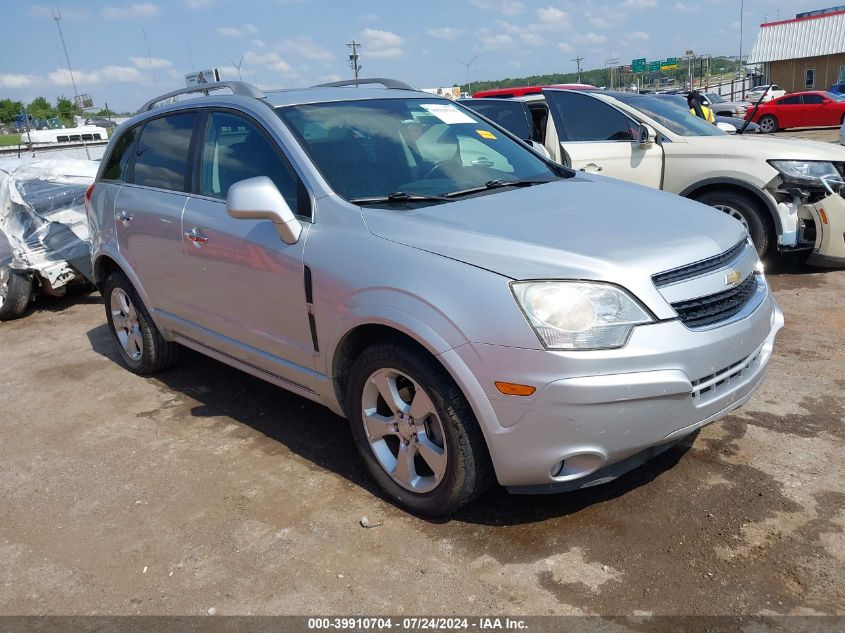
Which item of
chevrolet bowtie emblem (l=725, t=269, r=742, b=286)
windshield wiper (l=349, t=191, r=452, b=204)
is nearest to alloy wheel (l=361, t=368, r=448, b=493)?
windshield wiper (l=349, t=191, r=452, b=204)

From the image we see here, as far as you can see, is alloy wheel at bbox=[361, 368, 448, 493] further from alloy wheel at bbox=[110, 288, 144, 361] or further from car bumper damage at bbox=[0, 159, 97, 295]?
car bumper damage at bbox=[0, 159, 97, 295]

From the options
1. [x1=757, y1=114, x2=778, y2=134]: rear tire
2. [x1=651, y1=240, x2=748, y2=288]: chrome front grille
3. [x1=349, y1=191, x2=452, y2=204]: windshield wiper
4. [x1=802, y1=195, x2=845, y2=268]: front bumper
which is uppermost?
[x1=349, y1=191, x2=452, y2=204]: windshield wiper

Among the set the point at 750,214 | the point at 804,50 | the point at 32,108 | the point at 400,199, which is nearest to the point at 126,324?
the point at 400,199

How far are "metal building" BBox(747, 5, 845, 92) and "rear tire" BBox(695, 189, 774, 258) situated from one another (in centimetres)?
4529

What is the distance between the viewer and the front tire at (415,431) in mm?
2795

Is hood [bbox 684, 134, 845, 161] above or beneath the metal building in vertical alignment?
beneath

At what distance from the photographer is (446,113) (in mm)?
4145

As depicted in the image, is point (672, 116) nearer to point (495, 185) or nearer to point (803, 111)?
point (495, 185)

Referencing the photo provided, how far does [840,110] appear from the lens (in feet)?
86.8

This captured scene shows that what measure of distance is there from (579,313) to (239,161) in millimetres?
2135

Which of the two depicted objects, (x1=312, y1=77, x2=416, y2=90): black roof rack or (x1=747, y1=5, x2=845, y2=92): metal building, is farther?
(x1=747, y1=5, x2=845, y2=92): metal building

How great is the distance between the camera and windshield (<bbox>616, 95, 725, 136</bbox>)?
283 inches

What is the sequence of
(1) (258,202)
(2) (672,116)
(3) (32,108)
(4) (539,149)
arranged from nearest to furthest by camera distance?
(1) (258,202)
(4) (539,149)
(2) (672,116)
(3) (32,108)

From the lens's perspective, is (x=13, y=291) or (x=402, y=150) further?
(x=13, y=291)
